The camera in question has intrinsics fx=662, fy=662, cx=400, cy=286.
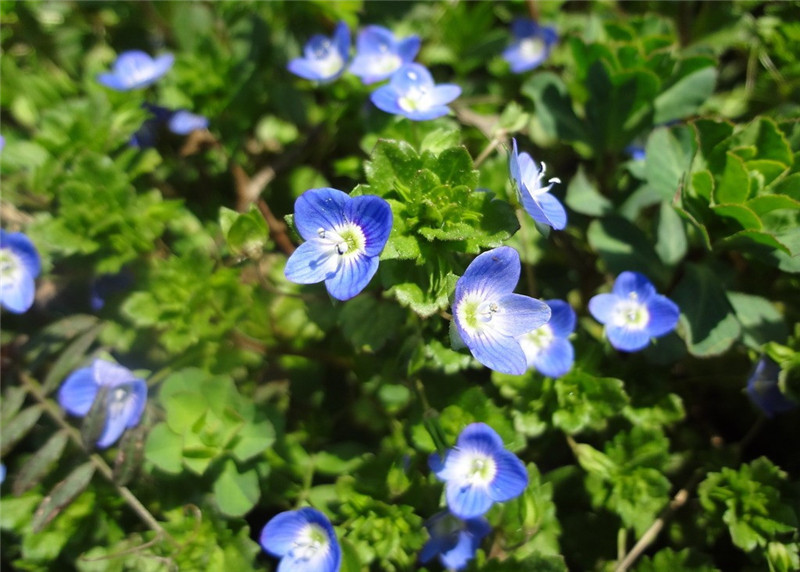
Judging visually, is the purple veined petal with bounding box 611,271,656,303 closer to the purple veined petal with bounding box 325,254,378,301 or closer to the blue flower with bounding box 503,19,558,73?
the purple veined petal with bounding box 325,254,378,301

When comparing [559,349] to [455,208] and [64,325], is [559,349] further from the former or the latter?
[64,325]

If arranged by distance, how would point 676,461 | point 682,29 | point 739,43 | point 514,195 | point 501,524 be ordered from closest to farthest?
point 514,195
point 501,524
point 676,461
point 739,43
point 682,29

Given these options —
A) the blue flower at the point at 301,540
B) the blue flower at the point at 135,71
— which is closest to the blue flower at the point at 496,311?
the blue flower at the point at 301,540

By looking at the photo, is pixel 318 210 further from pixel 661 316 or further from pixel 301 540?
pixel 661 316

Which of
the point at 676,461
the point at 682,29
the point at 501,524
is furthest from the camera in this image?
the point at 682,29

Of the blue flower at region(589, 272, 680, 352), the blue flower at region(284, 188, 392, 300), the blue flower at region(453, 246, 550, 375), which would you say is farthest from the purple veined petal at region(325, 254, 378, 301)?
Result: the blue flower at region(589, 272, 680, 352)

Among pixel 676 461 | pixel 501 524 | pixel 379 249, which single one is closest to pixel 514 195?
pixel 379 249

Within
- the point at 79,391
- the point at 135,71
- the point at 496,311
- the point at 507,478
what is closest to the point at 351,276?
the point at 496,311
